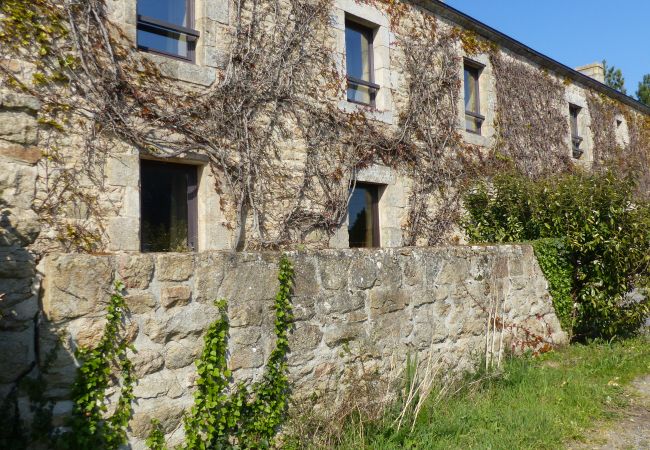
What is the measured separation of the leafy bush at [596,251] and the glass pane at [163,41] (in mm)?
4905

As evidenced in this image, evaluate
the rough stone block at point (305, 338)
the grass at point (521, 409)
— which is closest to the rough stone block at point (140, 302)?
the rough stone block at point (305, 338)

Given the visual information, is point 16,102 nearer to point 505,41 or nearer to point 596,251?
point 596,251

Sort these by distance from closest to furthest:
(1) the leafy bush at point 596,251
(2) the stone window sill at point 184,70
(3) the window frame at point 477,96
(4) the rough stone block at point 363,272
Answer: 1. (4) the rough stone block at point 363,272
2. (2) the stone window sill at point 184,70
3. (1) the leafy bush at point 596,251
4. (3) the window frame at point 477,96

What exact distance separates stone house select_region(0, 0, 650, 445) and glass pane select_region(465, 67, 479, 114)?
0.12ft

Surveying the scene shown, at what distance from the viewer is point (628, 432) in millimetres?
4328

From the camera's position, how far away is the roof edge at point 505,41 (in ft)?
31.0

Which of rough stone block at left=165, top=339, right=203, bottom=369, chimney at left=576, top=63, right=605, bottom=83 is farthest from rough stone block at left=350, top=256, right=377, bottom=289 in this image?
chimney at left=576, top=63, right=605, bottom=83

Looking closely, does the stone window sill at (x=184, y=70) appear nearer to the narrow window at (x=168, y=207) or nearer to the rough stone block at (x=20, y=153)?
the narrow window at (x=168, y=207)

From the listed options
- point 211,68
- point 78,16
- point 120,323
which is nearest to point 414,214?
point 211,68

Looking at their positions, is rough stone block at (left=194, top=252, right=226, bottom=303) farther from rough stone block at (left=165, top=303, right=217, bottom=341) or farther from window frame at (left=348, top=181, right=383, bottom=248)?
window frame at (left=348, top=181, right=383, bottom=248)

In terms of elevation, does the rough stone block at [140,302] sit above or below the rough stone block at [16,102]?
below

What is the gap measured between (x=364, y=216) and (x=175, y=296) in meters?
5.10

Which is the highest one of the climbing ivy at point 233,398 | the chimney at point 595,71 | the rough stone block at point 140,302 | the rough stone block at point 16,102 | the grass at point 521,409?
the chimney at point 595,71

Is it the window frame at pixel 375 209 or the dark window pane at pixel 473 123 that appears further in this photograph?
the dark window pane at pixel 473 123
